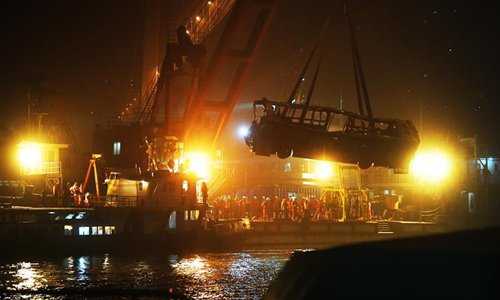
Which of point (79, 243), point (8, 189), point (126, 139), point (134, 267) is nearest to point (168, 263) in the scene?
point (134, 267)

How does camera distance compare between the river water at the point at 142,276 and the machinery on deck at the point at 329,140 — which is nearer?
the machinery on deck at the point at 329,140

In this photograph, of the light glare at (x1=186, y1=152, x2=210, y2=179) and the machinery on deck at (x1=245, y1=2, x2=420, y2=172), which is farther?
the light glare at (x1=186, y1=152, x2=210, y2=179)

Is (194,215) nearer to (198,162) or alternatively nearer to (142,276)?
(198,162)

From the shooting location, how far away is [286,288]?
672cm

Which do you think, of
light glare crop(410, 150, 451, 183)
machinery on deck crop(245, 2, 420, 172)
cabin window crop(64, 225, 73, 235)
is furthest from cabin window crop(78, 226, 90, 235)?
light glare crop(410, 150, 451, 183)

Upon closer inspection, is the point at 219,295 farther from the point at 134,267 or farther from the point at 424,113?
the point at 424,113

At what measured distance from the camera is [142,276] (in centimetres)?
2467

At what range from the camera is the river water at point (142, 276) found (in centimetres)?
1973

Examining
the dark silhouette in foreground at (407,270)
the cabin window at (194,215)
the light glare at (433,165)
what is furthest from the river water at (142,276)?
the light glare at (433,165)

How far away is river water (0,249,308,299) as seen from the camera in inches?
777

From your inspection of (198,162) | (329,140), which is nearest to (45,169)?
(198,162)

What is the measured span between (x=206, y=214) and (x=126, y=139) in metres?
8.75

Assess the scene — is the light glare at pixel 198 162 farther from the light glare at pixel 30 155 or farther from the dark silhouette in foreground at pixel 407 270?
the dark silhouette in foreground at pixel 407 270

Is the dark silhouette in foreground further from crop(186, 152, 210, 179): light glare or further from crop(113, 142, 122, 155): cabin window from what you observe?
crop(113, 142, 122, 155): cabin window
